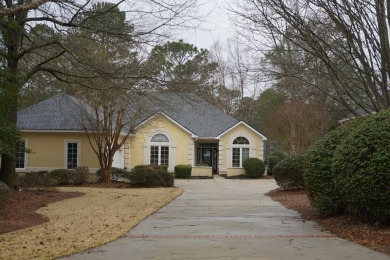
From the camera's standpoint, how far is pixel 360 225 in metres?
10.4

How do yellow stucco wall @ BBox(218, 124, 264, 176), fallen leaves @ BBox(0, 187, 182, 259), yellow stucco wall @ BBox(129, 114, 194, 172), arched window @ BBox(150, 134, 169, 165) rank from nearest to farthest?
fallen leaves @ BBox(0, 187, 182, 259) < yellow stucco wall @ BBox(129, 114, 194, 172) < arched window @ BBox(150, 134, 169, 165) < yellow stucco wall @ BBox(218, 124, 264, 176)

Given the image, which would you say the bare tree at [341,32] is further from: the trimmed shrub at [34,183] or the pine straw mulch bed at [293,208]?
the trimmed shrub at [34,183]

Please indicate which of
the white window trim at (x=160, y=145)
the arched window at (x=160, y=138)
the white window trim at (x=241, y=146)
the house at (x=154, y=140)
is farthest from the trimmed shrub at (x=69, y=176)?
the white window trim at (x=241, y=146)

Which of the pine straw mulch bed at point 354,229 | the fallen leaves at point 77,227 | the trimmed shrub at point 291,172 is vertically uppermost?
the trimmed shrub at point 291,172

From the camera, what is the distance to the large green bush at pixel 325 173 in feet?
38.2

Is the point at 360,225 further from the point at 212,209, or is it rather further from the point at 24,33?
the point at 24,33

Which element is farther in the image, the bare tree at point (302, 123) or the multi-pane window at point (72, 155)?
the bare tree at point (302, 123)

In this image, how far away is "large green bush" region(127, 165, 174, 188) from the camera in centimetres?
2623

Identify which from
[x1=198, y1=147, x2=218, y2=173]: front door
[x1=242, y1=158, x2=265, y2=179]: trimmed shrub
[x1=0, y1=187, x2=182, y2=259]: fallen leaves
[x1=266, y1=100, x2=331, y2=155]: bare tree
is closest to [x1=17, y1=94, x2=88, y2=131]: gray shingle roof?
[x1=0, y1=187, x2=182, y2=259]: fallen leaves

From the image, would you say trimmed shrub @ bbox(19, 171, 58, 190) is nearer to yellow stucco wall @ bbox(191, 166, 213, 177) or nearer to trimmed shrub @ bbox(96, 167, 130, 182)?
trimmed shrub @ bbox(96, 167, 130, 182)

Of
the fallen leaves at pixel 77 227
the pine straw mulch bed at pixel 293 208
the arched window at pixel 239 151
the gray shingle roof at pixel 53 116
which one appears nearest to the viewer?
the fallen leaves at pixel 77 227

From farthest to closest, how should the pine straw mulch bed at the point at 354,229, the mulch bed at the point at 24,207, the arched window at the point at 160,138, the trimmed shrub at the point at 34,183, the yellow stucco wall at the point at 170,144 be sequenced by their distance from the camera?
the arched window at the point at 160,138 < the yellow stucco wall at the point at 170,144 < the trimmed shrub at the point at 34,183 < the mulch bed at the point at 24,207 < the pine straw mulch bed at the point at 354,229

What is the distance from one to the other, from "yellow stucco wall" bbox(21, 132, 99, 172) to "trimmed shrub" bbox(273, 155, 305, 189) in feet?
44.4

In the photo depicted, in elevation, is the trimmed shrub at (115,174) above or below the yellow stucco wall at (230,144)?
below
